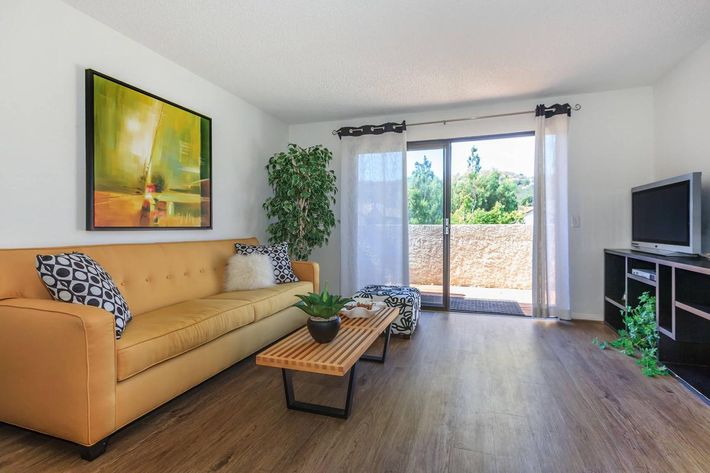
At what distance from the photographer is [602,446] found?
5.26 feet

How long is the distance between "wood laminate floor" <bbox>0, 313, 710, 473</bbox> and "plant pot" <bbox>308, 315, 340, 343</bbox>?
1.31 ft

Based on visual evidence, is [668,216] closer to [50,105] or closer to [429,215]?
[429,215]

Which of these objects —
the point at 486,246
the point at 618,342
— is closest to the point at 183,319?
the point at 618,342

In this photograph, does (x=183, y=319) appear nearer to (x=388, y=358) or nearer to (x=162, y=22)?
(x=388, y=358)

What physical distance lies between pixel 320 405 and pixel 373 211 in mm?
2792

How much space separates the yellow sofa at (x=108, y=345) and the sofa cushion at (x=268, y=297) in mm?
23

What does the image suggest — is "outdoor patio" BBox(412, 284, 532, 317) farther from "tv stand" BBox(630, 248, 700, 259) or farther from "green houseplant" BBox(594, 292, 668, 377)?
"tv stand" BBox(630, 248, 700, 259)

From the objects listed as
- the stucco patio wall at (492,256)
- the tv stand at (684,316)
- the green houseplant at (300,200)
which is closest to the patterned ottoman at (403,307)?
the green houseplant at (300,200)

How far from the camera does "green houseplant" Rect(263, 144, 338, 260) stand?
13.3 ft

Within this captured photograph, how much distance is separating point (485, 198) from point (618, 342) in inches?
130

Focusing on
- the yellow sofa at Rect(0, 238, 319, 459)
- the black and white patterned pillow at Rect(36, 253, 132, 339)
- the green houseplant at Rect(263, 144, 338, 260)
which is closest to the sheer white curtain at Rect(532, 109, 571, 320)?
the green houseplant at Rect(263, 144, 338, 260)

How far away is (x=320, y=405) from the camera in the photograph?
197 cm

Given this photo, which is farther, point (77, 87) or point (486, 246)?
point (486, 246)

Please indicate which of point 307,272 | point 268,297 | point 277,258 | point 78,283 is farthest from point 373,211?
point 78,283
